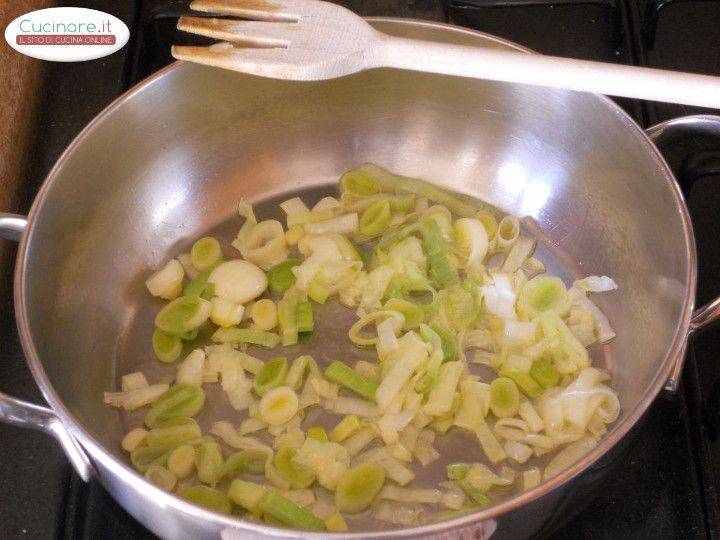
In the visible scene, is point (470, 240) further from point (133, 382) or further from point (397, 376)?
point (133, 382)

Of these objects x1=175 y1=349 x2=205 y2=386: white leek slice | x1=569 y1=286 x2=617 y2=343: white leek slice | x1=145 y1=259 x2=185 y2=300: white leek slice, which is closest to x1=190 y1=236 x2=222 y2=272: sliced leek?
x1=145 y1=259 x2=185 y2=300: white leek slice

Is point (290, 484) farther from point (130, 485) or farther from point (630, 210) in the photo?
point (630, 210)

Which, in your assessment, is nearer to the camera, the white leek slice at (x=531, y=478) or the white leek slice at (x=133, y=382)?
the white leek slice at (x=531, y=478)

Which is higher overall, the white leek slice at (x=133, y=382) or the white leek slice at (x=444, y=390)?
the white leek slice at (x=444, y=390)

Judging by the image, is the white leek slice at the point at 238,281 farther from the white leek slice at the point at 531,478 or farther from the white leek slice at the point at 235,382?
the white leek slice at the point at 531,478

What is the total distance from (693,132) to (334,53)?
449mm

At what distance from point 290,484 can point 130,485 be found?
229 millimetres

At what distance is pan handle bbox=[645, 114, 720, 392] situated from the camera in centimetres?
88

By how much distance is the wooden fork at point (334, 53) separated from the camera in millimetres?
900

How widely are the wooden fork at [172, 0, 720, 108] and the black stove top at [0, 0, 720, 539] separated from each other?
300mm

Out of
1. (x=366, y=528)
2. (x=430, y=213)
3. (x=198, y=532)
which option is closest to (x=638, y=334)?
(x=430, y=213)

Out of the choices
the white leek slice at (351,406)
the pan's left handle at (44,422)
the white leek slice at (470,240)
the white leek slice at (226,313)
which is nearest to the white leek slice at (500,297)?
the white leek slice at (470,240)

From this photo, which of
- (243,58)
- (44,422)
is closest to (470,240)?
(243,58)

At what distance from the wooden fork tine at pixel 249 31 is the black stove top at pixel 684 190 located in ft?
0.92
